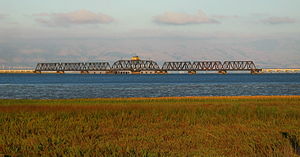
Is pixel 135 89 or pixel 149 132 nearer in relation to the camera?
pixel 149 132

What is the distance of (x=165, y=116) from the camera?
24.6 metres

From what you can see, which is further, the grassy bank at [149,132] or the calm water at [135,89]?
the calm water at [135,89]

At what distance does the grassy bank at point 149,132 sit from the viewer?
1540 centimetres

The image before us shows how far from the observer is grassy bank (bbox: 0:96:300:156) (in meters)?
15.4

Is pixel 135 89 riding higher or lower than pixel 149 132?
lower

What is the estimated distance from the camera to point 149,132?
19359 mm

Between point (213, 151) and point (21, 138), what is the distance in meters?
8.12

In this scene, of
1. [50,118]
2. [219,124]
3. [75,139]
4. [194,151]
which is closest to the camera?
[194,151]

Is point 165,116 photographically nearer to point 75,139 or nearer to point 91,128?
point 91,128

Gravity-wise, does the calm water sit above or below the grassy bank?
below

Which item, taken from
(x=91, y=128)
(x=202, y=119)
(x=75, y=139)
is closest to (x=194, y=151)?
(x=75, y=139)

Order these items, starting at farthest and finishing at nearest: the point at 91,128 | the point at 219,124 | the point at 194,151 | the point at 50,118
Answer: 1. the point at 50,118
2. the point at 219,124
3. the point at 91,128
4. the point at 194,151

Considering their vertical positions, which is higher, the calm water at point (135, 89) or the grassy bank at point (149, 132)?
the grassy bank at point (149, 132)

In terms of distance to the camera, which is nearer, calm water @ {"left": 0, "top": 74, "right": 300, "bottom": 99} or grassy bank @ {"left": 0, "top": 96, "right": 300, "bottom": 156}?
grassy bank @ {"left": 0, "top": 96, "right": 300, "bottom": 156}
